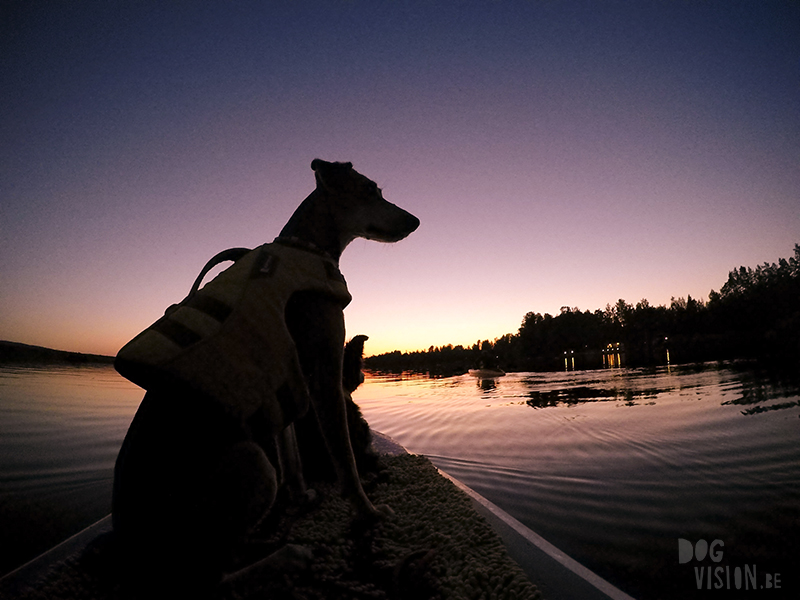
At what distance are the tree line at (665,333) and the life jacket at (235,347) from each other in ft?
88.7

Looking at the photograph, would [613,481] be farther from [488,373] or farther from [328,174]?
[488,373]

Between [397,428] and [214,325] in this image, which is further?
[397,428]

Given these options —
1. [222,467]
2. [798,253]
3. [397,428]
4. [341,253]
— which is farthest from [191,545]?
[798,253]

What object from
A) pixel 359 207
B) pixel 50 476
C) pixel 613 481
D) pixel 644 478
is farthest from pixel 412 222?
pixel 50 476

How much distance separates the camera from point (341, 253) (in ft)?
8.89

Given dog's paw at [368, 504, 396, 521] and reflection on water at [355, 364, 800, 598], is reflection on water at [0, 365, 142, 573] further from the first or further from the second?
reflection on water at [355, 364, 800, 598]

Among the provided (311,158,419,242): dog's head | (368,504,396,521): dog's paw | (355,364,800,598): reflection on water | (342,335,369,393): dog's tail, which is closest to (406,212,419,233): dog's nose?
(311,158,419,242): dog's head

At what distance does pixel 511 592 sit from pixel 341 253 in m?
2.25

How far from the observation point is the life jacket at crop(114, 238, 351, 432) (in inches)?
52.2

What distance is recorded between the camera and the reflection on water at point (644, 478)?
6.74ft

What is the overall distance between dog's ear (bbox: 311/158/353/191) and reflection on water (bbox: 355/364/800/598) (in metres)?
3.00

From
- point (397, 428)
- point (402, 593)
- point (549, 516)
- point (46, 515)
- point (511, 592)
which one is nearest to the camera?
point (511, 592)

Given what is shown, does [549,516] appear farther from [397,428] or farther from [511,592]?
[397,428]

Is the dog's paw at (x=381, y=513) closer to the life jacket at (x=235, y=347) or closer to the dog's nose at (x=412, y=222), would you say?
the life jacket at (x=235, y=347)
